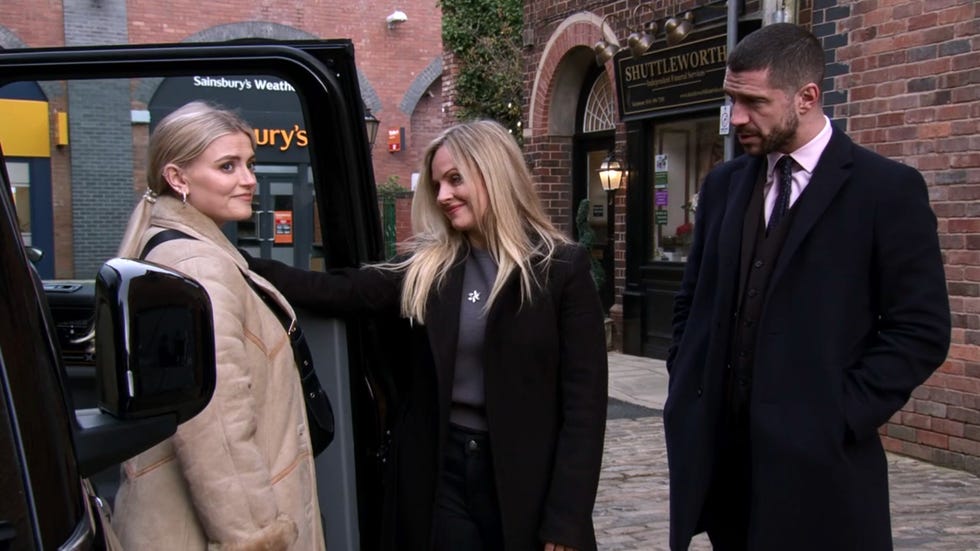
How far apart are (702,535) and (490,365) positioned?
295cm

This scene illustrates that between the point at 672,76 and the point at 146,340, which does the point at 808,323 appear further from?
the point at 672,76

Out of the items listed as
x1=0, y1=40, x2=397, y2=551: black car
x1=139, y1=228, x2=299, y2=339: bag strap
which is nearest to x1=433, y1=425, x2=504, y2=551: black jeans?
x1=0, y1=40, x2=397, y2=551: black car

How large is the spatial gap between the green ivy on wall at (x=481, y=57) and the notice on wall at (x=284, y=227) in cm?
1166

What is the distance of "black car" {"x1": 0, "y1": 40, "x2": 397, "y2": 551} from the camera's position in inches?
48.3

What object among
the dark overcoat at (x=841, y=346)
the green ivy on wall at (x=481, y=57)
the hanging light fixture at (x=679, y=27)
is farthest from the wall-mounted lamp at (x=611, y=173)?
the dark overcoat at (x=841, y=346)

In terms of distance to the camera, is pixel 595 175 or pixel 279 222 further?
pixel 595 175

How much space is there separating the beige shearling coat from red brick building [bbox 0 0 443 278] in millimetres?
9224

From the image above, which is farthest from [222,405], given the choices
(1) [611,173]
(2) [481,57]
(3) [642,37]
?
(2) [481,57]

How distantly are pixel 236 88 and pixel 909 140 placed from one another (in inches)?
196

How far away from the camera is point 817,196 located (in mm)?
2428

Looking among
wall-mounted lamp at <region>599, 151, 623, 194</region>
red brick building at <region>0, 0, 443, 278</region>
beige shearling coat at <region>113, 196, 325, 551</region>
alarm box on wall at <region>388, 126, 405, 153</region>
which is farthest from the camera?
alarm box on wall at <region>388, 126, 405, 153</region>

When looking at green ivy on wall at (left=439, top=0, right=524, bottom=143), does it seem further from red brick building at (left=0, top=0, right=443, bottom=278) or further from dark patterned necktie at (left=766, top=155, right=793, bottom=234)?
dark patterned necktie at (left=766, top=155, right=793, bottom=234)

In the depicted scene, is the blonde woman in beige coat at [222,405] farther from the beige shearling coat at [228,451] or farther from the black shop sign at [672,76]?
the black shop sign at [672,76]

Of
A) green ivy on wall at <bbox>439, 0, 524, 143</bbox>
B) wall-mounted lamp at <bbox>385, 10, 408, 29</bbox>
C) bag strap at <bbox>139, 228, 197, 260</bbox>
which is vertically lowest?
bag strap at <bbox>139, 228, 197, 260</bbox>
